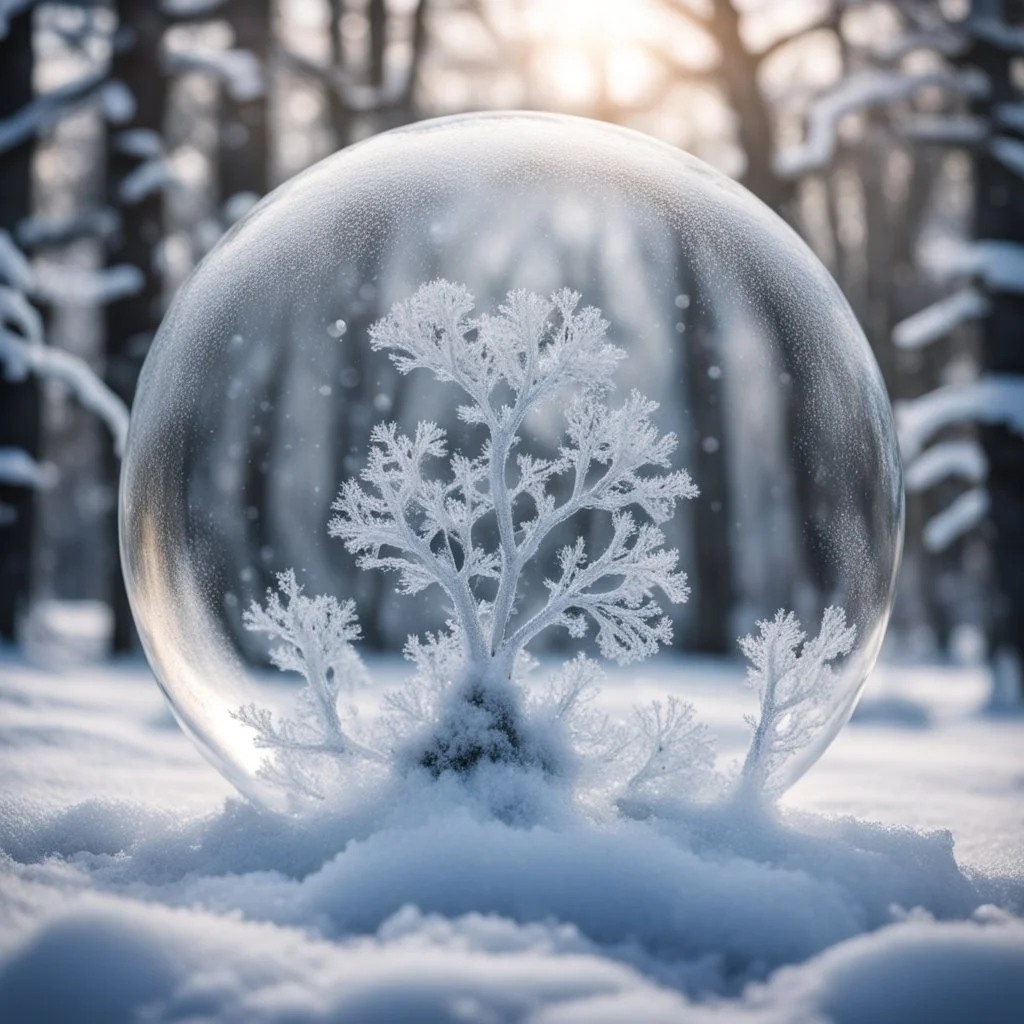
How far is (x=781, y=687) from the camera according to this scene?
110 inches

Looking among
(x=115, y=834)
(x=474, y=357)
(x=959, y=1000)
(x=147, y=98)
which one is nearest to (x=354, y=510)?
(x=474, y=357)

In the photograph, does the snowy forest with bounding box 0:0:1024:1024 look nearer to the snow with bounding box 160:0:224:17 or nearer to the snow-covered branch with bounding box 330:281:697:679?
the snow-covered branch with bounding box 330:281:697:679

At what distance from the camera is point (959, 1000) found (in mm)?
1889

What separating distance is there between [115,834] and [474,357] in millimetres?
1653

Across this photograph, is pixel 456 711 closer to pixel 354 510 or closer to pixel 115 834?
pixel 354 510

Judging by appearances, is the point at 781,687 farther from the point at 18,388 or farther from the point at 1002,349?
the point at 18,388

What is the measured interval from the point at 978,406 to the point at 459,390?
5695 mm

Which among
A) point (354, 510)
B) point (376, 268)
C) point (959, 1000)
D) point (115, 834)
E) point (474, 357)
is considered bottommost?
point (959, 1000)

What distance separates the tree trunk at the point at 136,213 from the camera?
8930 mm

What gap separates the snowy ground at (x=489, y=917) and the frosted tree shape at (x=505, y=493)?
337mm

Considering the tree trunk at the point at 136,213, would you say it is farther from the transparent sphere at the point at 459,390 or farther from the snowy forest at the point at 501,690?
the transparent sphere at the point at 459,390

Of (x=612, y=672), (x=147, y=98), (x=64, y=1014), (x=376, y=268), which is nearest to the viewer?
(x=64, y=1014)

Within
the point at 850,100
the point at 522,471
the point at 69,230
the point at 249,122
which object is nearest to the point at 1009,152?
the point at 850,100

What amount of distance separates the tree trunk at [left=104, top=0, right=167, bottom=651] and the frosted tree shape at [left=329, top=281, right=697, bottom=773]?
688 centimetres
